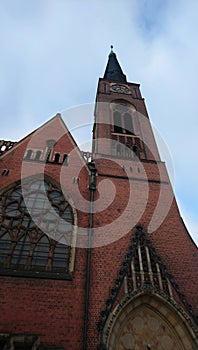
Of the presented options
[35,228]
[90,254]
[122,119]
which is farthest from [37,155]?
[122,119]

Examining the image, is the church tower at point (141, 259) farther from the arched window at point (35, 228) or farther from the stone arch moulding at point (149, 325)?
the arched window at point (35, 228)

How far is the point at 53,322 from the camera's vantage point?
7.12 meters

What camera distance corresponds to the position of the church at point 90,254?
23.7 feet

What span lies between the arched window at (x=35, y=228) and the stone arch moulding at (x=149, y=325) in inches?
86.7

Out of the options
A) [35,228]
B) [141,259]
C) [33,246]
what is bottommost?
[141,259]

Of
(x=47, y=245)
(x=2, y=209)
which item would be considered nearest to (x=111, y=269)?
(x=47, y=245)

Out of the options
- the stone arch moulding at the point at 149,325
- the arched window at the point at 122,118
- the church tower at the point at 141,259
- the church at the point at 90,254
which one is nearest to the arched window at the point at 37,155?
the church at the point at 90,254

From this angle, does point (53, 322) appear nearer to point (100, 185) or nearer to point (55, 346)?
point (55, 346)

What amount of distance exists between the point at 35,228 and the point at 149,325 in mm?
4929

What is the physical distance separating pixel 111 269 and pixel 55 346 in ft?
9.23

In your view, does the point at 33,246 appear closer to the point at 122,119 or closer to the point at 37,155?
the point at 37,155

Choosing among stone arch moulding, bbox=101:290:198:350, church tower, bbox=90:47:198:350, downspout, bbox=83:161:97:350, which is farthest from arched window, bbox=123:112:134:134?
stone arch moulding, bbox=101:290:198:350

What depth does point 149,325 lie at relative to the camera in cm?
786

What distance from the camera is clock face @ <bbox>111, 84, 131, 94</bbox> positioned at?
65.8ft
